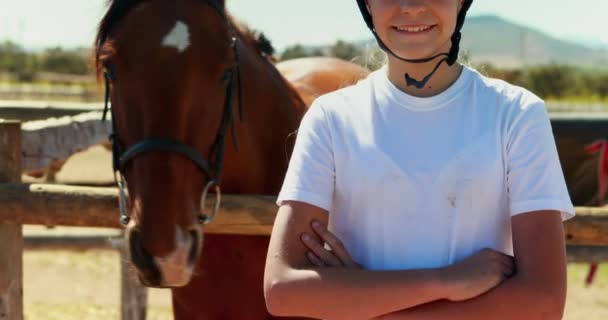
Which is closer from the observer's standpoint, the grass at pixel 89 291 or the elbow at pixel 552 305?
the elbow at pixel 552 305

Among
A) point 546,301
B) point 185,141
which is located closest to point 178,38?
point 185,141

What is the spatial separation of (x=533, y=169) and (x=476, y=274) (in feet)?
0.77

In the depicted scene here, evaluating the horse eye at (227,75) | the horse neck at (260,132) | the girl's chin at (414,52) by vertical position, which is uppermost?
the girl's chin at (414,52)

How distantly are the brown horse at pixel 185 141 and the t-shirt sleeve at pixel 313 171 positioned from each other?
0.78m

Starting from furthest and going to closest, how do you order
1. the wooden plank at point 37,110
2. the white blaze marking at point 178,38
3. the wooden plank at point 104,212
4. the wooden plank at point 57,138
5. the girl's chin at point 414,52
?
the wooden plank at point 37,110
the wooden plank at point 57,138
the wooden plank at point 104,212
the white blaze marking at point 178,38
the girl's chin at point 414,52

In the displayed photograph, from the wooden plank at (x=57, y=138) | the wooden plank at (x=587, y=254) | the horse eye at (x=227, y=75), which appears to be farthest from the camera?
the wooden plank at (x=587, y=254)

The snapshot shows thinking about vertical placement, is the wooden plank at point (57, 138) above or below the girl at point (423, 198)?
below

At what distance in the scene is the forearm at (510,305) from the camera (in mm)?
1585

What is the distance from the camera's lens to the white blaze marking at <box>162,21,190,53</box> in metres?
2.61

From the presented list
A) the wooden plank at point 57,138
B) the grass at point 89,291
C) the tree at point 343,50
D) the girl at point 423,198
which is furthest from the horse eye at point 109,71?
the tree at point 343,50

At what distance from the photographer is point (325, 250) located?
1692 mm

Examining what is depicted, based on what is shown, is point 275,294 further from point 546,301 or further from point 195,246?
point 195,246

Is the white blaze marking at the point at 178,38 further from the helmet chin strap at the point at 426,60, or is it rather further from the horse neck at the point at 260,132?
the helmet chin strap at the point at 426,60

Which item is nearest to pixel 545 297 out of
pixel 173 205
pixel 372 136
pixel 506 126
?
pixel 506 126
